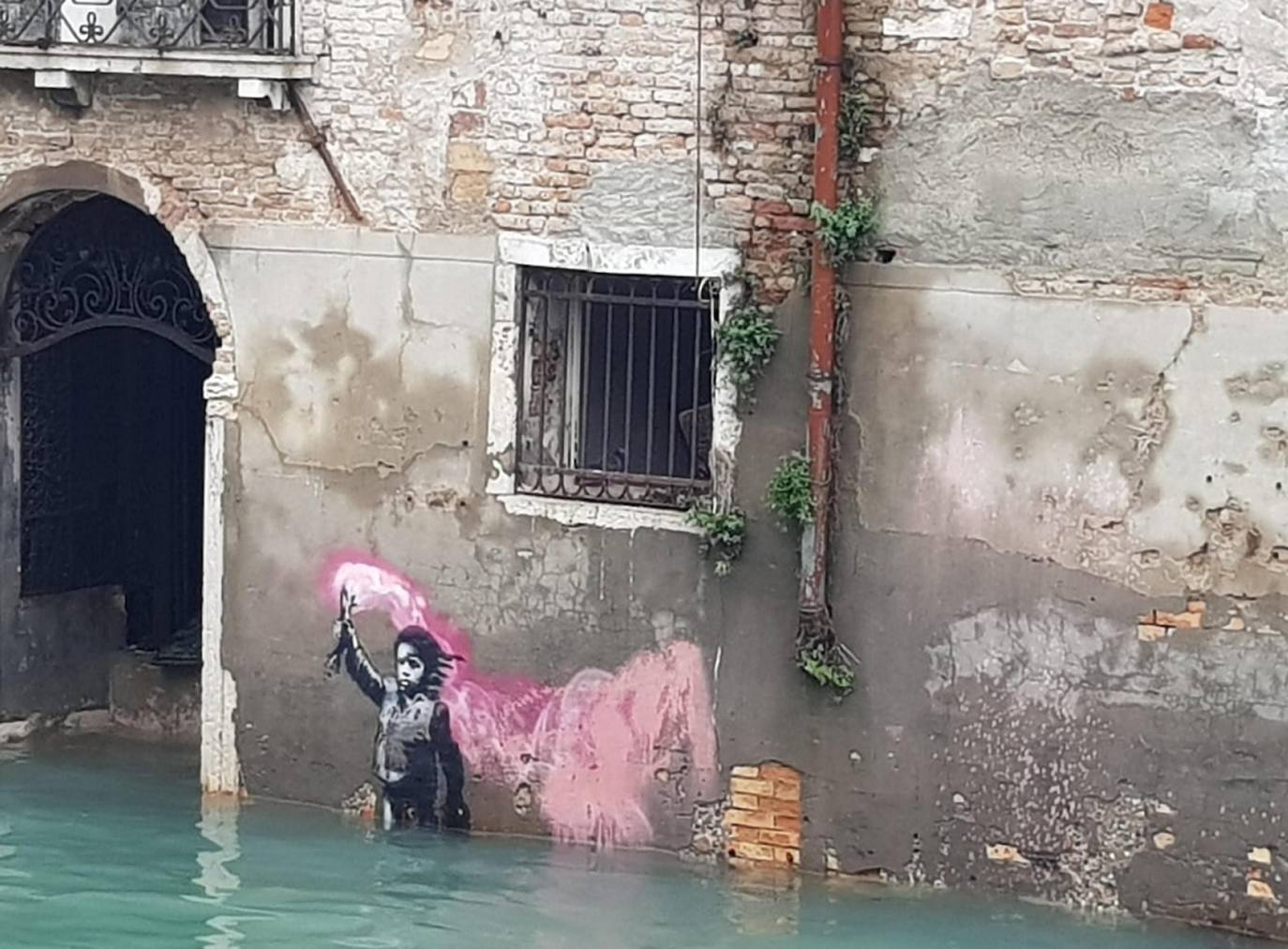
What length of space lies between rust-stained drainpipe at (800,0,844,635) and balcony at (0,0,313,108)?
2386mm

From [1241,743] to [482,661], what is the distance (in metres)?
3.26

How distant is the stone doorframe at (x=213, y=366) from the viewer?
1020 centimetres

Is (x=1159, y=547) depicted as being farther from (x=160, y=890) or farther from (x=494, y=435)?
(x=160, y=890)

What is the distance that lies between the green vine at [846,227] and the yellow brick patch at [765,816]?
2.17 m

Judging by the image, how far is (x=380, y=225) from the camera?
9883 millimetres

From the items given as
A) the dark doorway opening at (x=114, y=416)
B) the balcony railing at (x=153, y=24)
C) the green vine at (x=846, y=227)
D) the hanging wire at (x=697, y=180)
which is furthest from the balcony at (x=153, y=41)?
the green vine at (x=846, y=227)

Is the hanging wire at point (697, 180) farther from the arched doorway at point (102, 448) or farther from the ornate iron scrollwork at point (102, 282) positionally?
the ornate iron scrollwork at point (102, 282)

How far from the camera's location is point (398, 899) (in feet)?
30.5

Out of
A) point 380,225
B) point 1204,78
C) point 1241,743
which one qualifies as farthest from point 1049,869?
point 380,225

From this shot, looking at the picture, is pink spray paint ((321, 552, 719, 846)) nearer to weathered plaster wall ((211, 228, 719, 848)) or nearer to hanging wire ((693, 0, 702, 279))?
weathered plaster wall ((211, 228, 719, 848))

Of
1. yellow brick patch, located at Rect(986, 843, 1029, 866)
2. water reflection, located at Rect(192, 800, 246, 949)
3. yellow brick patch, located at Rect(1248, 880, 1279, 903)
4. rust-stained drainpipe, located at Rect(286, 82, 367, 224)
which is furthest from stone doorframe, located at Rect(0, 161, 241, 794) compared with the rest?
yellow brick patch, located at Rect(1248, 880, 1279, 903)

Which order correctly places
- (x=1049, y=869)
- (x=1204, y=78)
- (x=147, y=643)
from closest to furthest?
1. (x=1204, y=78)
2. (x=1049, y=869)
3. (x=147, y=643)

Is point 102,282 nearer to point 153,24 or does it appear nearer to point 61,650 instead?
point 153,24

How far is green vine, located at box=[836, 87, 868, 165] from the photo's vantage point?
8.93 meters
